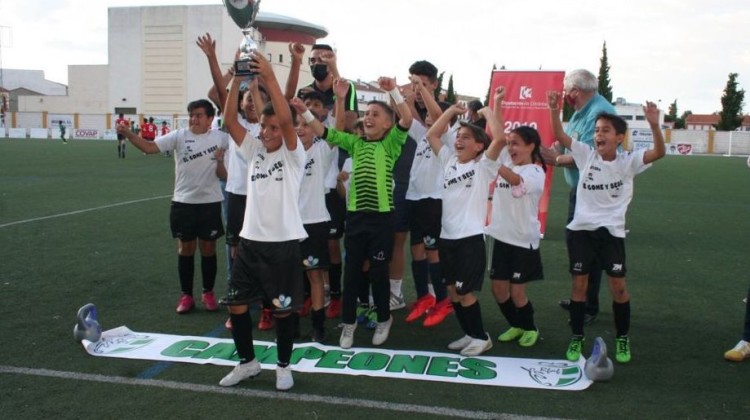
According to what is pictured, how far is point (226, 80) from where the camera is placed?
209 inches

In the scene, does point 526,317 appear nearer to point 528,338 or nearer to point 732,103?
point 528,338

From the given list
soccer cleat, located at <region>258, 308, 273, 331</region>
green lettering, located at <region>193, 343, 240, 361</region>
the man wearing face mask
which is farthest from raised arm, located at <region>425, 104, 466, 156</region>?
green lettering, located at <region>193, 343, 240, 361</region>

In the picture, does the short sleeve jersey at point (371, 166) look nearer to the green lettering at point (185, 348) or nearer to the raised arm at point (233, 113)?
the raised arm at point (233, 113)

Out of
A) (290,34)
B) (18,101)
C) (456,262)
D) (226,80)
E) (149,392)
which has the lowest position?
(149,392)

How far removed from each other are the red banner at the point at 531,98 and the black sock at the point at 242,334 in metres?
5.86

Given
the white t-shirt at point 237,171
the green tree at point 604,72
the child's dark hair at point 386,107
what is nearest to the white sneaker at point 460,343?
the child's dark hair at point 386,107

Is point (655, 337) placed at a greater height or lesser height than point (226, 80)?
lesser

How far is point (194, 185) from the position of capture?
19.7 ft

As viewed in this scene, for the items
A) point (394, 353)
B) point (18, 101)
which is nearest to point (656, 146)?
point (394, 353)

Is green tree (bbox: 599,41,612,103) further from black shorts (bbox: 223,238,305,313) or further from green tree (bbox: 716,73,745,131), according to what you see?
black shorts (bbox: 223,238,305,313)

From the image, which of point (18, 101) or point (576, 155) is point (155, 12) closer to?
point (18, 101)

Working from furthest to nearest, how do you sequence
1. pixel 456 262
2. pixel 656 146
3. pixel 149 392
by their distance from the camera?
pixel 456 262
pixel 656 146
pixel 149 392

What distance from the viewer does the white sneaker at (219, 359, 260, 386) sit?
430cm

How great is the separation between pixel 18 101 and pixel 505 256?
83.8 m
